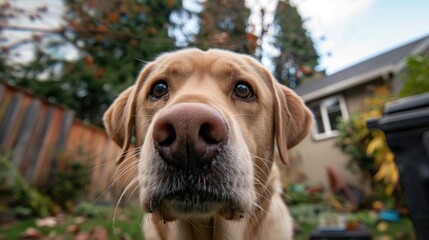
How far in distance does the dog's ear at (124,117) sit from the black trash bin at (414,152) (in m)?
1.77

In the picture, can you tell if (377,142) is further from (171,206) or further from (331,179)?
(171,206)

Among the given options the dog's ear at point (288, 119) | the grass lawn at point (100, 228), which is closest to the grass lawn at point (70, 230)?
the grass lawn at point (100, 228)

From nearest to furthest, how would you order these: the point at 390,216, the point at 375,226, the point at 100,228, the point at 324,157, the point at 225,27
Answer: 1. the point at 100,228
2. the point at 225,27
3. the point at 375,226
4. the point at 390,216
5. the point at 324,157

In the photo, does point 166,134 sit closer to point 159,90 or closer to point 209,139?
point 209,139

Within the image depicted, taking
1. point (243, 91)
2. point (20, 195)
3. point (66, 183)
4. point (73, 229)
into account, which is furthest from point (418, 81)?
point (66, 183)

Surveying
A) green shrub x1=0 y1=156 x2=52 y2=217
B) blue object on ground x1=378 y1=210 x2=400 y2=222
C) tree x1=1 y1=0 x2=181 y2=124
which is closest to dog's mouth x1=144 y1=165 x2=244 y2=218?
green shrub x1=0 y1=156 x2=52 y2=217

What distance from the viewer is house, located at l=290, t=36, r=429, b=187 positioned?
36.3ft

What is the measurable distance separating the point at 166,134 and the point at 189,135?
116 millimetres

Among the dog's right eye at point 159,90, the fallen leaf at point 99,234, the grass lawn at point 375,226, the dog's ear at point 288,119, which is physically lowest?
the grass lawn at point 375,226

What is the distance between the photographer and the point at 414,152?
124cm

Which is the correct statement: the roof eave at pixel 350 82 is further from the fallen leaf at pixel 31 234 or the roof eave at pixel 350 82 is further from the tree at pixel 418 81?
the fallen leaf at pixel 31 234

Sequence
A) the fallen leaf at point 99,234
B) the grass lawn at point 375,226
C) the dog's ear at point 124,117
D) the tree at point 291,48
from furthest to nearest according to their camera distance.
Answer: the grass lawn at point 375,226, the tree at point 291,48, the fallen leaf at point 99,234, the dog's ear at point 124,117

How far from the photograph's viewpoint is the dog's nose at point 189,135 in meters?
1.19

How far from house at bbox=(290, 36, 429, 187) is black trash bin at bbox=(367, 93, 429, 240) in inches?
389
